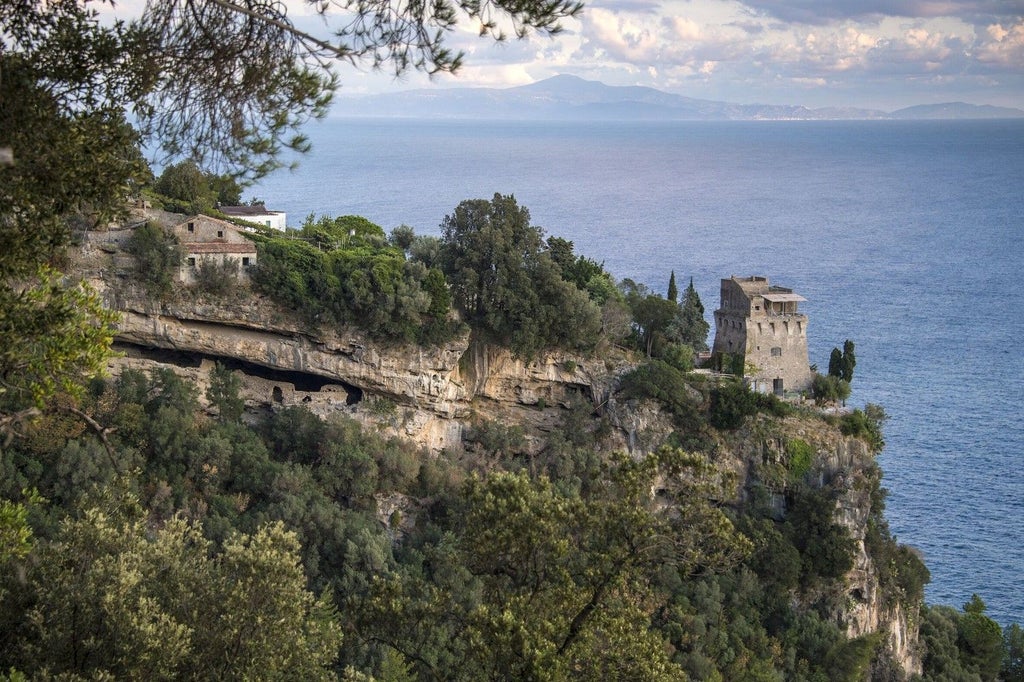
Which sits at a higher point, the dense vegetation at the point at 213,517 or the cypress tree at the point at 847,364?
the dense vegetation at the point at 213,517

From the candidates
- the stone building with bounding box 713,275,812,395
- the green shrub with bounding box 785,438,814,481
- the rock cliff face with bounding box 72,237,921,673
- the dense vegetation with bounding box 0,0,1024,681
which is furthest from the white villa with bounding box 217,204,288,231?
the green shrub with bounding box 785,438,814,481

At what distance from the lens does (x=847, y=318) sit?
80500 millimetres

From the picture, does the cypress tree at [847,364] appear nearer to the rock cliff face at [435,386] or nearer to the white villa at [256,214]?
the rock cliff face at [435,386]

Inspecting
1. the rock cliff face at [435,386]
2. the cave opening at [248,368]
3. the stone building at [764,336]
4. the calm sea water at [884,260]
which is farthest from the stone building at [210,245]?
the calm sea water at [884,260]

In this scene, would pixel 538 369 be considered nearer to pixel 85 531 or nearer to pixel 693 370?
pixel 693 370

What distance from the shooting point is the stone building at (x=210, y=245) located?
3569 centimetres

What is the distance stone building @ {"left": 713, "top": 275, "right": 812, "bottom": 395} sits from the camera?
41.1m

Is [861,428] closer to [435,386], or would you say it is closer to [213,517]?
[435,386]

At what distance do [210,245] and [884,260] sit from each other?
82.9 m

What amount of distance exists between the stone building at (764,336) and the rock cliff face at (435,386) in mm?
2364

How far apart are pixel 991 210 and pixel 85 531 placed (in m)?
146

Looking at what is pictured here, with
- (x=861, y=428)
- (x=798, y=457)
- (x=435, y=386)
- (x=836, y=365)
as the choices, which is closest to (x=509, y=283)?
(x=435, y=386)

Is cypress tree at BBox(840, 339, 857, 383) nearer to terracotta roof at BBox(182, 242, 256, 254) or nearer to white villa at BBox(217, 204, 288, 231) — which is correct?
white villa at BBox(217, 204, 288, 231)

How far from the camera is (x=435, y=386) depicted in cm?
3794
